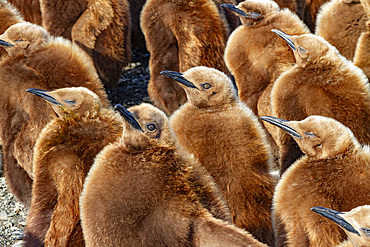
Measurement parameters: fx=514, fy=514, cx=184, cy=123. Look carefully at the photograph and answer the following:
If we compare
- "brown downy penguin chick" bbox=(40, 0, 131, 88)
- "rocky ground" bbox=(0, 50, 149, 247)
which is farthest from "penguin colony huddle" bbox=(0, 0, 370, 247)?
"brown downy penguin chick" bbox=(40, 0, 131, 88)

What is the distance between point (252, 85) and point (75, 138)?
4.62 feet

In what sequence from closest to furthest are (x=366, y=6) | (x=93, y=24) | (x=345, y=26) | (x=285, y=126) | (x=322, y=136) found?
(x=322, y=136) → (x=285, y=126) → (x=366, y=6) → (x=345, y=26) → (x=93, y=24)

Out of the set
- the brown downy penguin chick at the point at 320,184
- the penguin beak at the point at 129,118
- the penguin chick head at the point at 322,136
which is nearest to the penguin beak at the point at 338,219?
the brown downy penguin chick at the point at 320,184

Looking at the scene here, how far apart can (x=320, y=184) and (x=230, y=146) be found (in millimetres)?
486

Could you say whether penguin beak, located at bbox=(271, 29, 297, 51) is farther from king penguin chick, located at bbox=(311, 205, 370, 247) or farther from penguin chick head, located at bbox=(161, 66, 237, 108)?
king penguin chick, located at bbox=(311, 205, 370, 247)

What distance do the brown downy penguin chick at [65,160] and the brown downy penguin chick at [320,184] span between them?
83cm

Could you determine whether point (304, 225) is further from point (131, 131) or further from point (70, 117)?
point (70, 117)

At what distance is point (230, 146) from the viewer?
8.09 feet

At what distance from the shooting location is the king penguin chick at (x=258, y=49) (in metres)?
3.27

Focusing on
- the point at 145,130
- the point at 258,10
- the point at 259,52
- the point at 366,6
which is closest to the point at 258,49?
the point at 259,52

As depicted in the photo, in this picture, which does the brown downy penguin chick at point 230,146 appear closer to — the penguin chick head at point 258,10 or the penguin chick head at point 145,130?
the penguin chick head at point 145,130

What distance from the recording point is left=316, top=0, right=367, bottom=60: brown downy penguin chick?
3.43 meters

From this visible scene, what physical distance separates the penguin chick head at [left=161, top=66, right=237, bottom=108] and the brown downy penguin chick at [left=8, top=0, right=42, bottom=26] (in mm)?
2220

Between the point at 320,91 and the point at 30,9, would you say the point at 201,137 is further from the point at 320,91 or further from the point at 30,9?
the point at 30,9
